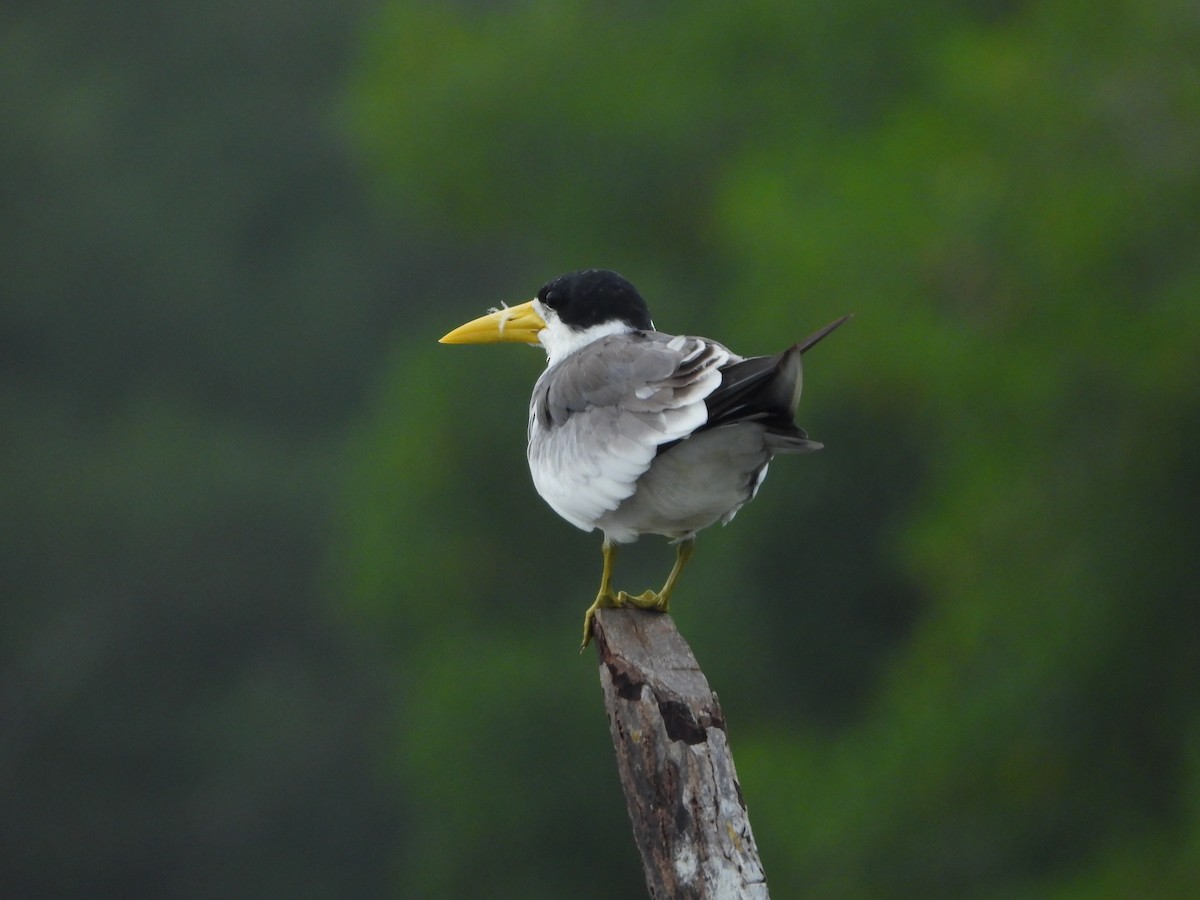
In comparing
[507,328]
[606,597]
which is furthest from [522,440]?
[606,597]

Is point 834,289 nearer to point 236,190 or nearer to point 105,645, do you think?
point 105,645

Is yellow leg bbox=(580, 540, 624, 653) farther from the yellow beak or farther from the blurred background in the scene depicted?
the blurred background

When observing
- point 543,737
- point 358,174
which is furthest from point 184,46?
point 543,737

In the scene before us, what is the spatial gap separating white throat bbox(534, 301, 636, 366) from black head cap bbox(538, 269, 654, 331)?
0.02 meters

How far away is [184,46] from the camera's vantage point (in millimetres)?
29922

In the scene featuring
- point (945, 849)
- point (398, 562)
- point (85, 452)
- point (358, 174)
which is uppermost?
point (358, 174)

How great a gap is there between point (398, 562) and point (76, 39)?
46.7 ft

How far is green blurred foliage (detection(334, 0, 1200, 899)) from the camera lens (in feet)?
39.2

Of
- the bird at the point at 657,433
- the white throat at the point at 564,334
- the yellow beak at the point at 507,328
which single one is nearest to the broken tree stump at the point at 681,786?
the bird at the point at 657,433

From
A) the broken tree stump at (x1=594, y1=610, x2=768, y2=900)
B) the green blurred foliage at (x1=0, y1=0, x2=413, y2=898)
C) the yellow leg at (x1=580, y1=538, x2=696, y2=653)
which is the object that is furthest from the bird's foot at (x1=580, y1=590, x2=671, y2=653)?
the green blurred foliage at (x1=0, y1=0, x2=413, y2=898)

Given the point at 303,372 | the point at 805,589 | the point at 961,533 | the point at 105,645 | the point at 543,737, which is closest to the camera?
the point at 961,533

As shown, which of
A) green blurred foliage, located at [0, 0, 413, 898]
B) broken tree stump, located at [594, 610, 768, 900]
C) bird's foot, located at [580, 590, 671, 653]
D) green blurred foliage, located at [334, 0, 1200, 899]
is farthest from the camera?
green blurred foliage, located at [0, 0, 413, 898]

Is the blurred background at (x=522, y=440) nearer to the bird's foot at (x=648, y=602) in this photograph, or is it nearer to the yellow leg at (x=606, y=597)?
the yellow leg at (x=606, y=597)

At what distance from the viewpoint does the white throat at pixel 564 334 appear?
645 cm
